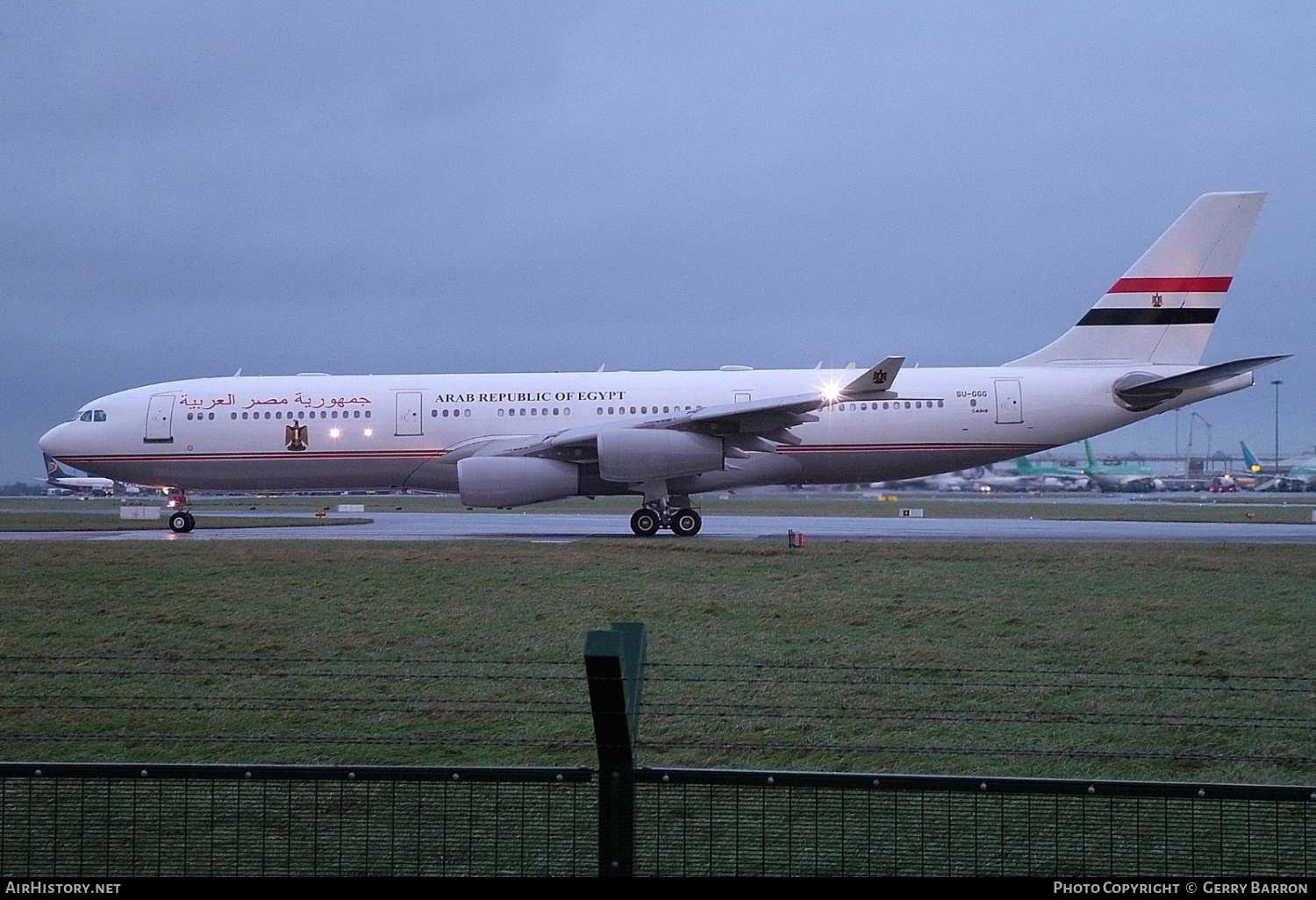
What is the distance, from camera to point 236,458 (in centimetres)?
2670

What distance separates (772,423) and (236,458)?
1281 cm

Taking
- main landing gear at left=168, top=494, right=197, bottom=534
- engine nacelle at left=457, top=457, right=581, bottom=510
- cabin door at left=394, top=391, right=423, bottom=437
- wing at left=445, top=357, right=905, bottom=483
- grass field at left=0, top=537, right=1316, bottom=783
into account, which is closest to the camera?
grass field at left=0, top=537, right=1316, bottom=783

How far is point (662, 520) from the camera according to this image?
2475 centimetres

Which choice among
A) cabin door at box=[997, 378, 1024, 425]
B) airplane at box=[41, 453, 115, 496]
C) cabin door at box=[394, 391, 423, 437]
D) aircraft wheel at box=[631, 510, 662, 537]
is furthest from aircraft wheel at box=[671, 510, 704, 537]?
airplane at box=[41, 453, 115, 496]

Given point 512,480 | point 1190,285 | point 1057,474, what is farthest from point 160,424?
point 1057,474

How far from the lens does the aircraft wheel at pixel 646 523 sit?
24516mm

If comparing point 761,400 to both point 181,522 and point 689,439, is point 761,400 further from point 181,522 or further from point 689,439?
point 181,522

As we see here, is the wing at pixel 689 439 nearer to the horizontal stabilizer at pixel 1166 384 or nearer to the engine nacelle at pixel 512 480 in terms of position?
the engine nacelle at pixel 512 480

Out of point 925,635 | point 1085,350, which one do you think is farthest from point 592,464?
point 925,635

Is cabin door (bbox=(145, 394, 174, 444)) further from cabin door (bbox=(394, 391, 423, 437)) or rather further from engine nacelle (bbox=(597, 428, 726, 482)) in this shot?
engine nacelle (bbox=(597, 428, 726, 482))

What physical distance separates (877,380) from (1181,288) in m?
8.74

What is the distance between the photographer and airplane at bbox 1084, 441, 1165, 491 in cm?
10338

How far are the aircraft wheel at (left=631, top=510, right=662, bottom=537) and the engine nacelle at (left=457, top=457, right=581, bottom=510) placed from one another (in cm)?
161
